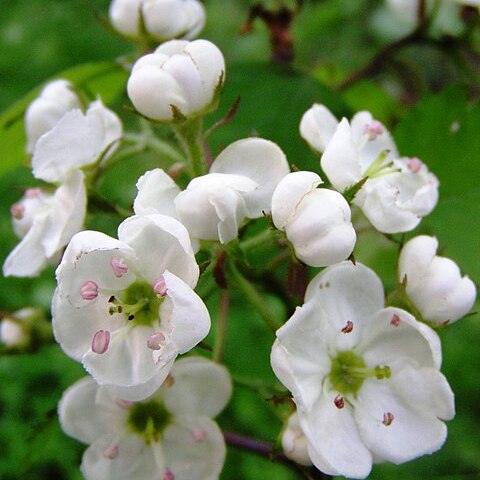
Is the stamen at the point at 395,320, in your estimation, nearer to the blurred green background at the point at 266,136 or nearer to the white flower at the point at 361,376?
the white flower at the point at 361,376

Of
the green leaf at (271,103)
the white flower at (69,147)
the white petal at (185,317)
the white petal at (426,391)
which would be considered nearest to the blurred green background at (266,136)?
the green leaf at (271,103)

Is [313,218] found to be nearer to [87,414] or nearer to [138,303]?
[138,303]

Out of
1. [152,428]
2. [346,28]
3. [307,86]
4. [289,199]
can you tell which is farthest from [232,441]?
[346,28]

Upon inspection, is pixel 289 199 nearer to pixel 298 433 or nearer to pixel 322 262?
pixel 322 262

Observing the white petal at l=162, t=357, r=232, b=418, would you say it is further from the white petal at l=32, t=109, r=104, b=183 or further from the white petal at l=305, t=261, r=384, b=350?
the white petal at l=32, t=109, r=104, b=183

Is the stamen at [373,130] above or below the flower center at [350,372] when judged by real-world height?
above

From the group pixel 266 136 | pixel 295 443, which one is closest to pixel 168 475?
pixel 295 443

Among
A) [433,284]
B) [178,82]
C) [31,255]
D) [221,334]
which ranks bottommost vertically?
[221,334]
